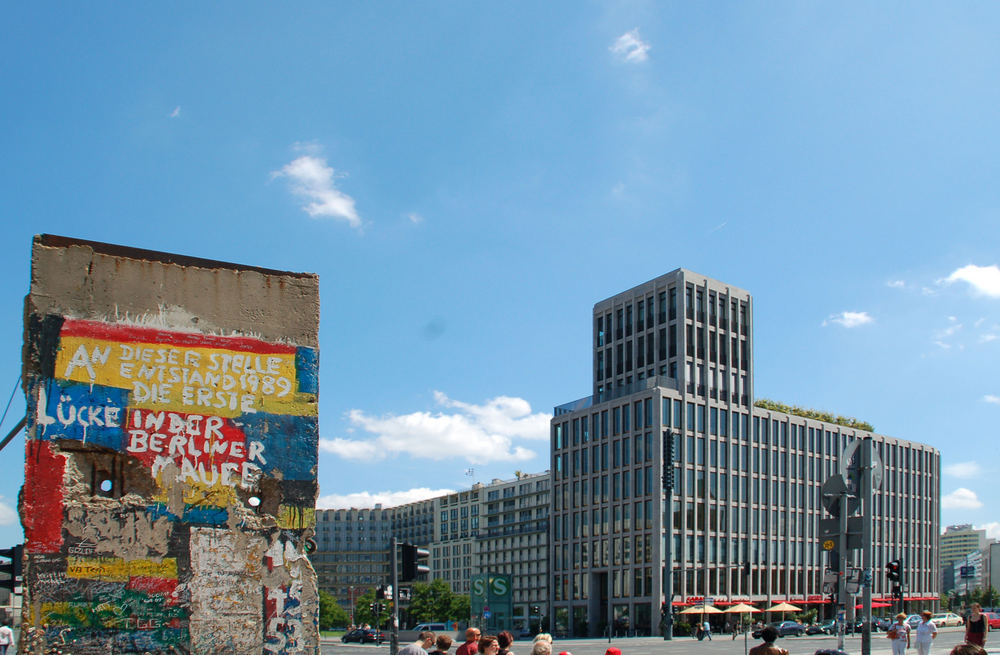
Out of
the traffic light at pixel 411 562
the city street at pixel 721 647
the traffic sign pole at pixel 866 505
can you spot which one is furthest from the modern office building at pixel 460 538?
the traffic sign pole at pixel 866 505

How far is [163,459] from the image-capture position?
877 cm

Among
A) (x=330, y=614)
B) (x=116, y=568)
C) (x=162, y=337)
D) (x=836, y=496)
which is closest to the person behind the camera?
(x=116, y=568)

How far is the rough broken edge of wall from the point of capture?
830 cm

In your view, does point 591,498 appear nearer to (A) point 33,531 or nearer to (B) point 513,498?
(B) point 513,498

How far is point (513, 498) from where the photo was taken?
13562 centimetres

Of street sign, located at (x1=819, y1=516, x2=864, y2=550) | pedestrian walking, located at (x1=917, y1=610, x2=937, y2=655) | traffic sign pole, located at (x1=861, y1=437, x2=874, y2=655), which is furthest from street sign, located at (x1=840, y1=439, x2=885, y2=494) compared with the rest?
pedestrian walking, located at (x1=917, y1=610, x2=937, y2=655)

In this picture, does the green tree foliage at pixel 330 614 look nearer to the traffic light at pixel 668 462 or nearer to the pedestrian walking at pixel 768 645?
the traffic light at pixel 668 462

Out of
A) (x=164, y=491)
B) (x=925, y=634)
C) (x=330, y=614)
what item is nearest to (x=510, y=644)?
(x=164, y=491)

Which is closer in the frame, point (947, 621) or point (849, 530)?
point (849, 530)

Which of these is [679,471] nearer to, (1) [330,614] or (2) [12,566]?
(2) [12,566]

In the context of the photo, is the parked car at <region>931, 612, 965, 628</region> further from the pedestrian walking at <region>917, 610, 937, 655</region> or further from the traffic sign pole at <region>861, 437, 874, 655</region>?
the traffic sign pole at <region>861, 437, 874, 655</region>

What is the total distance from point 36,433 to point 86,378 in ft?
2.07

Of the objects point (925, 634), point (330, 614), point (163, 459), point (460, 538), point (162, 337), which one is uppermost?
point (162, 337)

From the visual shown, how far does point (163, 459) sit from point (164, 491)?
0.29 m
